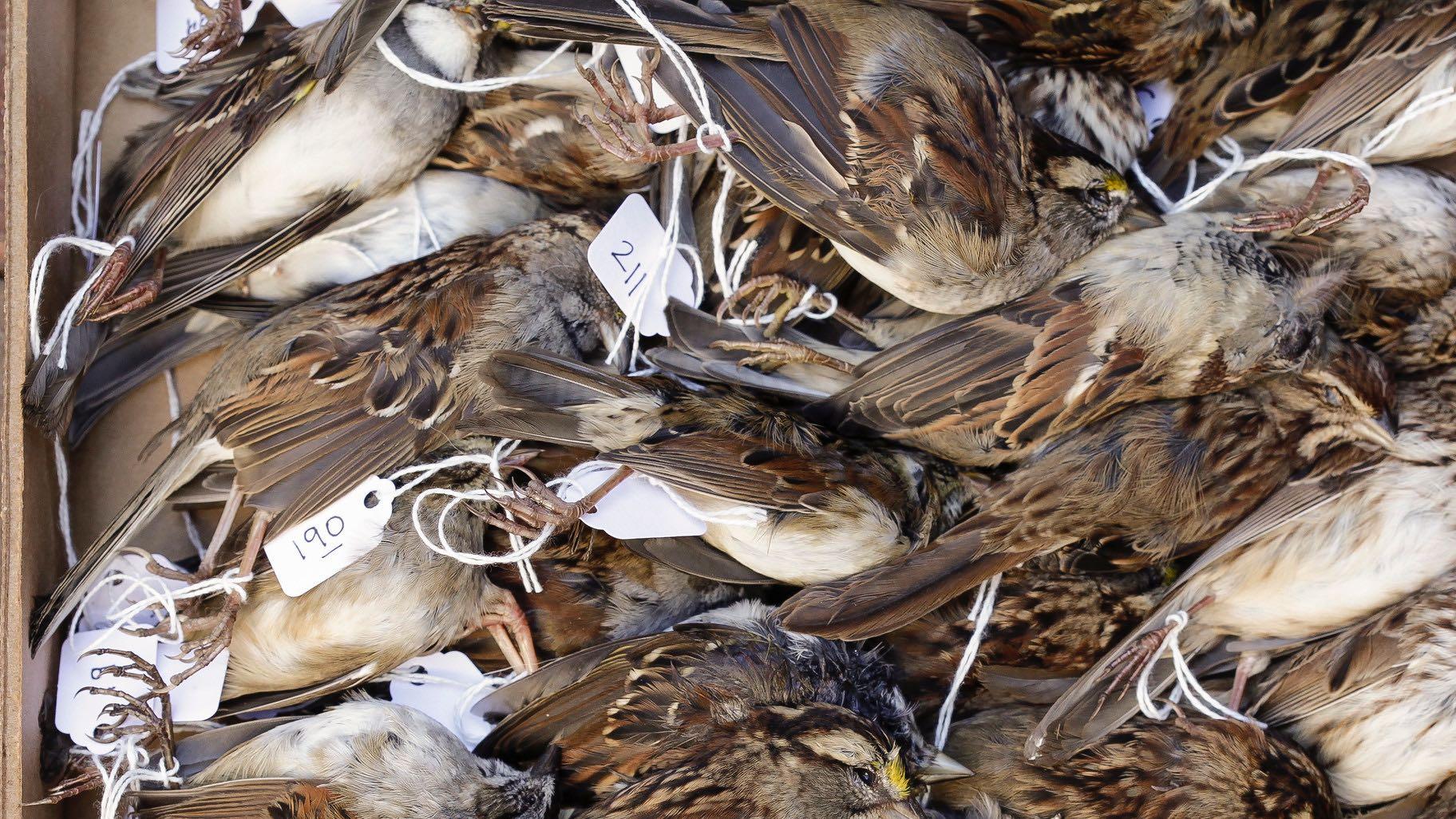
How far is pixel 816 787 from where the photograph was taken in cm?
205

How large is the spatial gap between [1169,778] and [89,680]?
2.60 metres

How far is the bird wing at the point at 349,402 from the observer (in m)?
2.11

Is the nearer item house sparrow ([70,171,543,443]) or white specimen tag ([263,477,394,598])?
white specimen tag ([263,477,394,598])

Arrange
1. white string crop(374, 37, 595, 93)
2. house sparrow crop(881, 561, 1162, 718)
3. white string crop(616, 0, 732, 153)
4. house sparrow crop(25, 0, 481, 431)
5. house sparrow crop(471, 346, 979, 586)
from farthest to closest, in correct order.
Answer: house sparrow crop(881, 561, 1162, 718), white string crop(374, 37, 595, 93), house sparrow crop(25, 0, 481, 431), house sparrow crop(471, 346, 979, 586), white string crop(616, 0, 732, 153)

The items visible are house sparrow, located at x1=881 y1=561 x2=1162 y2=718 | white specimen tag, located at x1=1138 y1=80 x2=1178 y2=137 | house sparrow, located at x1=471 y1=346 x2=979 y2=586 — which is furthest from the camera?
white specimen tag, located at x1=1138 y1=80 x2=1178 y2=137

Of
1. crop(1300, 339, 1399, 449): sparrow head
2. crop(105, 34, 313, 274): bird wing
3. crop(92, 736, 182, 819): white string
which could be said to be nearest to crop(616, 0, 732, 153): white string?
crop(105, 34, 313, 274): bird wing

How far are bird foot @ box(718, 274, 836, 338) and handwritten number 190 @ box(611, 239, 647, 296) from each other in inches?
8.5

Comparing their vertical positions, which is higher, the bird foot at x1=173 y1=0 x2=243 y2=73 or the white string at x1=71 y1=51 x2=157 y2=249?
the bird foot at x1=173 y1=0 x2=243 y2=73

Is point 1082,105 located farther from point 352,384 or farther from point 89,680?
point 89,680

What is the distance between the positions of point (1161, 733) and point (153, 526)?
2657 millimetres

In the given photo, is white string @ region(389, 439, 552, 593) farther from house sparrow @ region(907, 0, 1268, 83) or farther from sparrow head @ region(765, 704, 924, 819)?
house sparrow @ region(907, 0, 1268, 83)

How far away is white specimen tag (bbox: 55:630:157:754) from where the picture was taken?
2217 mm

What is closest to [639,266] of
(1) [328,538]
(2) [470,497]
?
(2) [470,497]

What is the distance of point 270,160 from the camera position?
7.36ft
